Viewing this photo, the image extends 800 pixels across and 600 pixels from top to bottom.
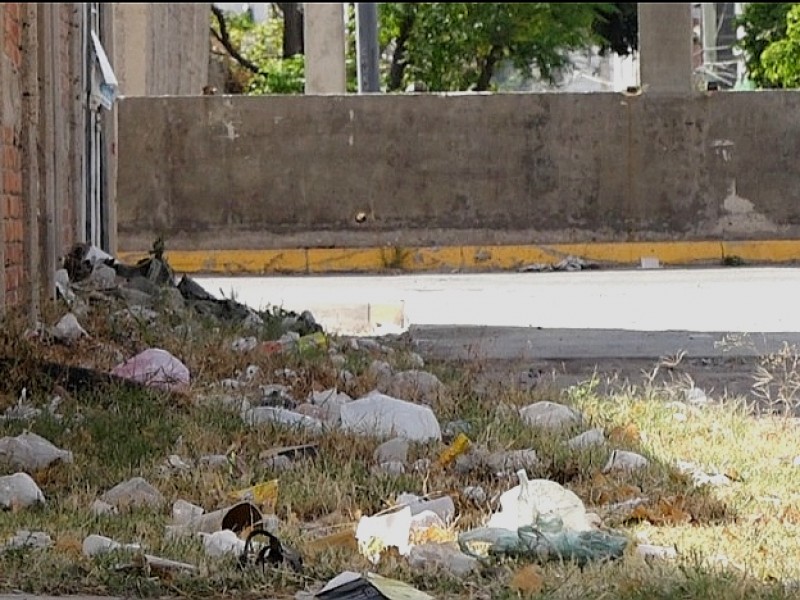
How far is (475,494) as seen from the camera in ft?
15.3

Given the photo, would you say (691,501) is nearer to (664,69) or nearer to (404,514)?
(404,514)

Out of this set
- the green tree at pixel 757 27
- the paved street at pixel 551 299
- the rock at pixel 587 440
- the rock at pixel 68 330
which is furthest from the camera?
the green tree at pixel 757 27

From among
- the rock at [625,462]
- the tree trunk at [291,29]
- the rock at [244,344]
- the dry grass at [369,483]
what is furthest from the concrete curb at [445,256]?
the tree trunk at [291,29]

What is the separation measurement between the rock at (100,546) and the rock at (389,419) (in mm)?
1743

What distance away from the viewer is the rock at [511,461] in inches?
197

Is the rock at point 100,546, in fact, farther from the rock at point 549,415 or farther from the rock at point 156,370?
the rock at point 156,370

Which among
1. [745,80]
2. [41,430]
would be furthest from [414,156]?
[745,80]

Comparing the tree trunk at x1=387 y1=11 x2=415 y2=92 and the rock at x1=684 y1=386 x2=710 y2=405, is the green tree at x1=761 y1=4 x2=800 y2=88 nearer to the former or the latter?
the rock at x1=684 y1=386 x2=710 y2=405

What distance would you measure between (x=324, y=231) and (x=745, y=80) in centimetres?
1787

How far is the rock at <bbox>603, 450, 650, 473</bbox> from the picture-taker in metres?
4.98

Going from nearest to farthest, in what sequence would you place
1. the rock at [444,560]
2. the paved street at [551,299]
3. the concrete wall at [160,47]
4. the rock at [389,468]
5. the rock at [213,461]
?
the rock at [444,560]
the rock at [389,468]
the rock at [213,461]
the paved street at [551,299]
the concrete wall at [160,47]

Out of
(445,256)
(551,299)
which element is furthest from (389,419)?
(445,256)

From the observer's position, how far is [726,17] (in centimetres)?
3956

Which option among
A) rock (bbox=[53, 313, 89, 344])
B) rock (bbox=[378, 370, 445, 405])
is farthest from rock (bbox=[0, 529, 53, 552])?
rock (bbox=[53, 313, 89, 344])
